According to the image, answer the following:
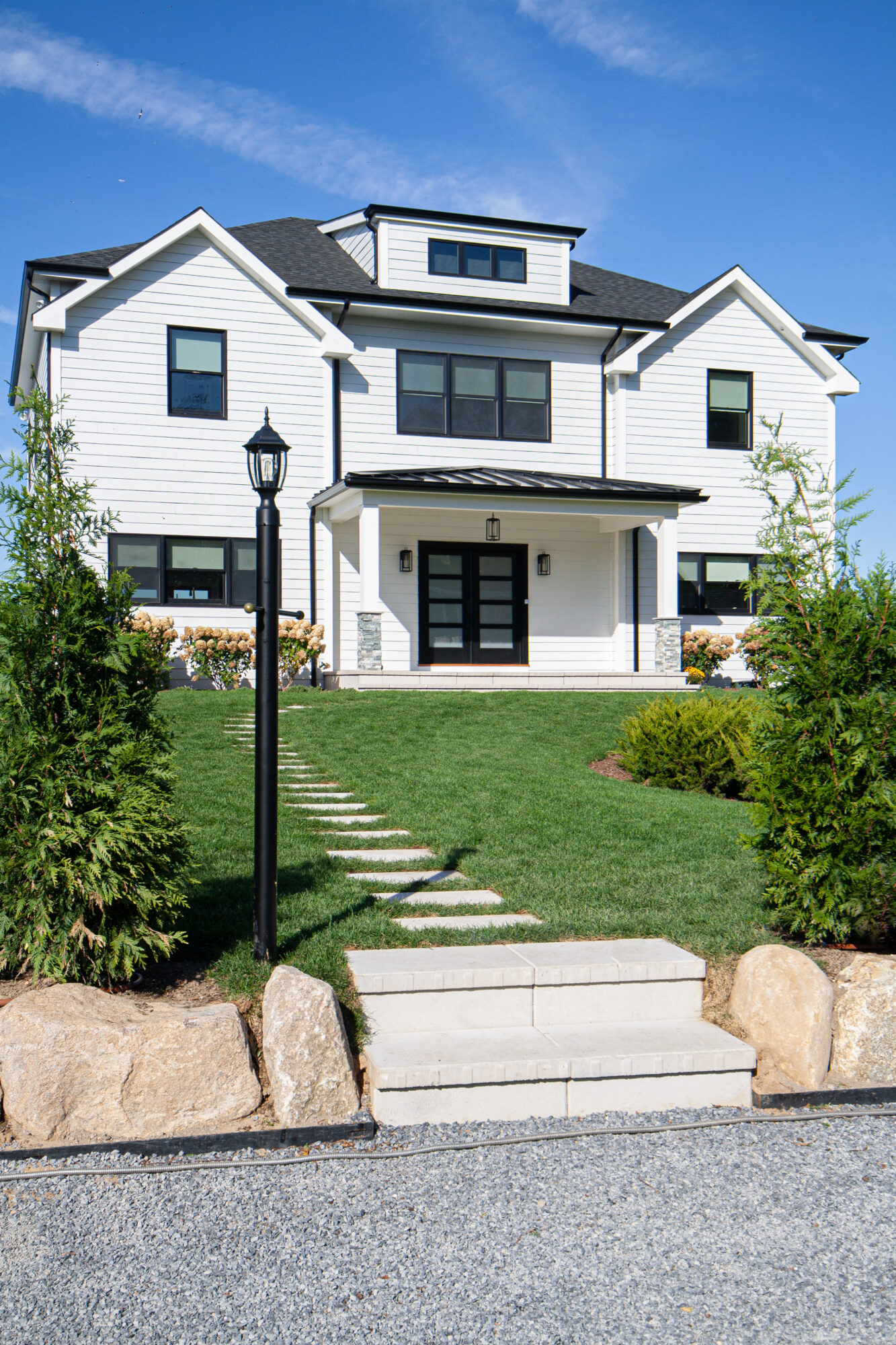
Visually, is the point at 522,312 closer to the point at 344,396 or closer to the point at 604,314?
the point at 604,314

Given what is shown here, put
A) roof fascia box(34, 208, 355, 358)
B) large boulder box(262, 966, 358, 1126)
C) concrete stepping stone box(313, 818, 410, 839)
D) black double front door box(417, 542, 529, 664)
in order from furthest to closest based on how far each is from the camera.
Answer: black double front door box(417, 542, 529, 664) → roof fascia box(34, 208, 355, 358) → concrete stepping stone box(313, 818, 410, 839) → large boulder box(262, 966, 358, 1126)

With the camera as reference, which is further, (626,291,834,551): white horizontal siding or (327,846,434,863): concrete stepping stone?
(626,291,834,551): white horizontal siding

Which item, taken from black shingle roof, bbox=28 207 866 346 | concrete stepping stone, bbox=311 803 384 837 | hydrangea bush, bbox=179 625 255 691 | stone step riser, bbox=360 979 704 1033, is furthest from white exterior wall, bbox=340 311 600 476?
stone step riser, bbox=360 979 704 1033

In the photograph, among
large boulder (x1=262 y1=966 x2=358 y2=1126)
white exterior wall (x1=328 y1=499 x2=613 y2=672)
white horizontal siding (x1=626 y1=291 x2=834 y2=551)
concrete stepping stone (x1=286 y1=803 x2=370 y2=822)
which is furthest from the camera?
white horizontal siding (x1=626 y1=291 x2=834 y2=551)

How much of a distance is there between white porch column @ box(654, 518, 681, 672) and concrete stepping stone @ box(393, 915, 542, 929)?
12248 mm

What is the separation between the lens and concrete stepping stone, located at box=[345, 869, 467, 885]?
5539 millimetres

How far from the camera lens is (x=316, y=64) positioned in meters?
11.1

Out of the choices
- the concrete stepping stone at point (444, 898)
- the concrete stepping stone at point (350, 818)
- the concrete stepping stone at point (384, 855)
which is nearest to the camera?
the concrete stepping stone at point (444, 898)

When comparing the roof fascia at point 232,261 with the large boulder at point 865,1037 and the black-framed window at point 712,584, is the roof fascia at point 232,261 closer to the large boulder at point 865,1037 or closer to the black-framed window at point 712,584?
the black-framed window at point 712,584

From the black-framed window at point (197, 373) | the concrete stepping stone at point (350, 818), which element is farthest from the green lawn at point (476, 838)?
the black-framed window at point (197, 373)

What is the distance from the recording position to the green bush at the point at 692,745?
29.7ft

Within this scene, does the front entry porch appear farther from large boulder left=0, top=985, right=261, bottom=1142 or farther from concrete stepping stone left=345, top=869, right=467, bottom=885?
large boulder left=0, top=985, right=261, bottom=1142

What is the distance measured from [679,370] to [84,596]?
16.5 m

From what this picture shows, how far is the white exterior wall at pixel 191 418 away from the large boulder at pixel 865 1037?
508 inches
